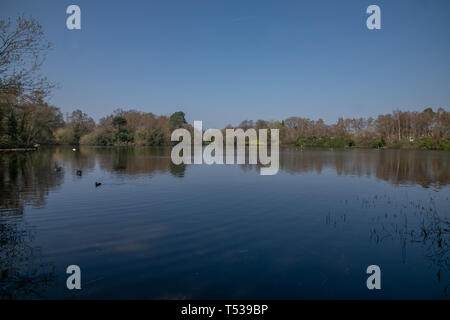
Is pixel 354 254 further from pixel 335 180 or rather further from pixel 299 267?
pixel 335 180

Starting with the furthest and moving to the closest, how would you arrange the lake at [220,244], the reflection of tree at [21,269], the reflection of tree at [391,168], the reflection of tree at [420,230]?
the reflection of tree at [391,168], the reflection of tree at [420,230], the lake at [220,244], the reflection of tree at [21,269]

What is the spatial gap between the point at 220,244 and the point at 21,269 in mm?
4715

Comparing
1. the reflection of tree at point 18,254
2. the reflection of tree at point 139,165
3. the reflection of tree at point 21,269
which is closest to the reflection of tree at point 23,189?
the reflection of tree at point 18,254

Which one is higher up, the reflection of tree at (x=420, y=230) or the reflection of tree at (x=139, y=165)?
the reflection of tree at (x=139, y=165)

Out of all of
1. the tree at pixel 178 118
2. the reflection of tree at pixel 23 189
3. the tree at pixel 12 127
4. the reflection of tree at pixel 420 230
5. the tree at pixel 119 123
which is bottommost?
the reflection of tree at pixel 420 230

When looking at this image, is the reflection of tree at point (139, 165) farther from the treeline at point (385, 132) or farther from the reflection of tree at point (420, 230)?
the treeline at point (385, 132)

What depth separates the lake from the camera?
18.1 ft

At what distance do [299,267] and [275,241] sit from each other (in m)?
Answer: 1.60

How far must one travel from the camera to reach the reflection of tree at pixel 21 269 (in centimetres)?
518

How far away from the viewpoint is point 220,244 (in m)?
7.67

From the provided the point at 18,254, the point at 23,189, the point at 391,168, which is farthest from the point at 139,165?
the point at 391,168

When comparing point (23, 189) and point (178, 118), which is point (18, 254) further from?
point (178, 118)


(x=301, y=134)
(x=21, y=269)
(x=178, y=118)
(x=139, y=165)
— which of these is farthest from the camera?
(x=178, y=118)

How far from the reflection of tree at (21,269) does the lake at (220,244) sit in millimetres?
22
